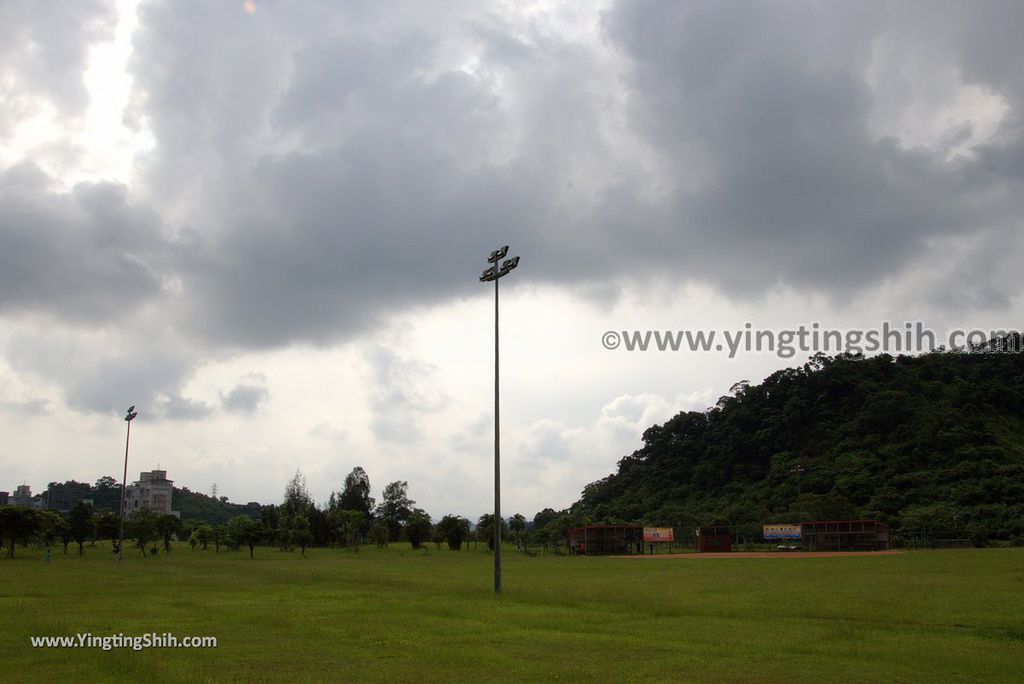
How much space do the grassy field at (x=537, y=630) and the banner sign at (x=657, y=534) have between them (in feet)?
216

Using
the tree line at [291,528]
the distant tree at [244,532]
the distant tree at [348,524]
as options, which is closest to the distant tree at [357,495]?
the tree line at [291,528]

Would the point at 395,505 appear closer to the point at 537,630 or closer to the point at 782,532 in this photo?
the point at 782,532

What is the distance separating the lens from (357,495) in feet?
546

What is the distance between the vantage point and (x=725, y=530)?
338ft

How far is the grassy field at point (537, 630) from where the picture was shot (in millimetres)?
16438

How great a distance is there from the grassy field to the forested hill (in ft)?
261

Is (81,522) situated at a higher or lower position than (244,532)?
higher

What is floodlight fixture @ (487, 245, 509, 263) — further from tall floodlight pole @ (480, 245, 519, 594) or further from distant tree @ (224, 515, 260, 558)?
distant tree @ (224, 515, 260, 558)

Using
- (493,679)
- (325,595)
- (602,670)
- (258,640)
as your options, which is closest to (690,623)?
(602,670)

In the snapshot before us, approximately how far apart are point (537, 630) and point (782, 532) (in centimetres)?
8750

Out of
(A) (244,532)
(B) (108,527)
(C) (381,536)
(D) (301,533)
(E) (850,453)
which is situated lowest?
(C) (381,536)

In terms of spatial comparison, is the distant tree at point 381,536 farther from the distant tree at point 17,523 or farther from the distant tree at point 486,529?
the distant tree at point 17,523

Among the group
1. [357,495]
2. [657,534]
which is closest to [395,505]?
[357,495]

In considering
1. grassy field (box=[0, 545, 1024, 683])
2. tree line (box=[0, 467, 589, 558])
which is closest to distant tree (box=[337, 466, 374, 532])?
tree line (box=[0, 467, 589, 558])
